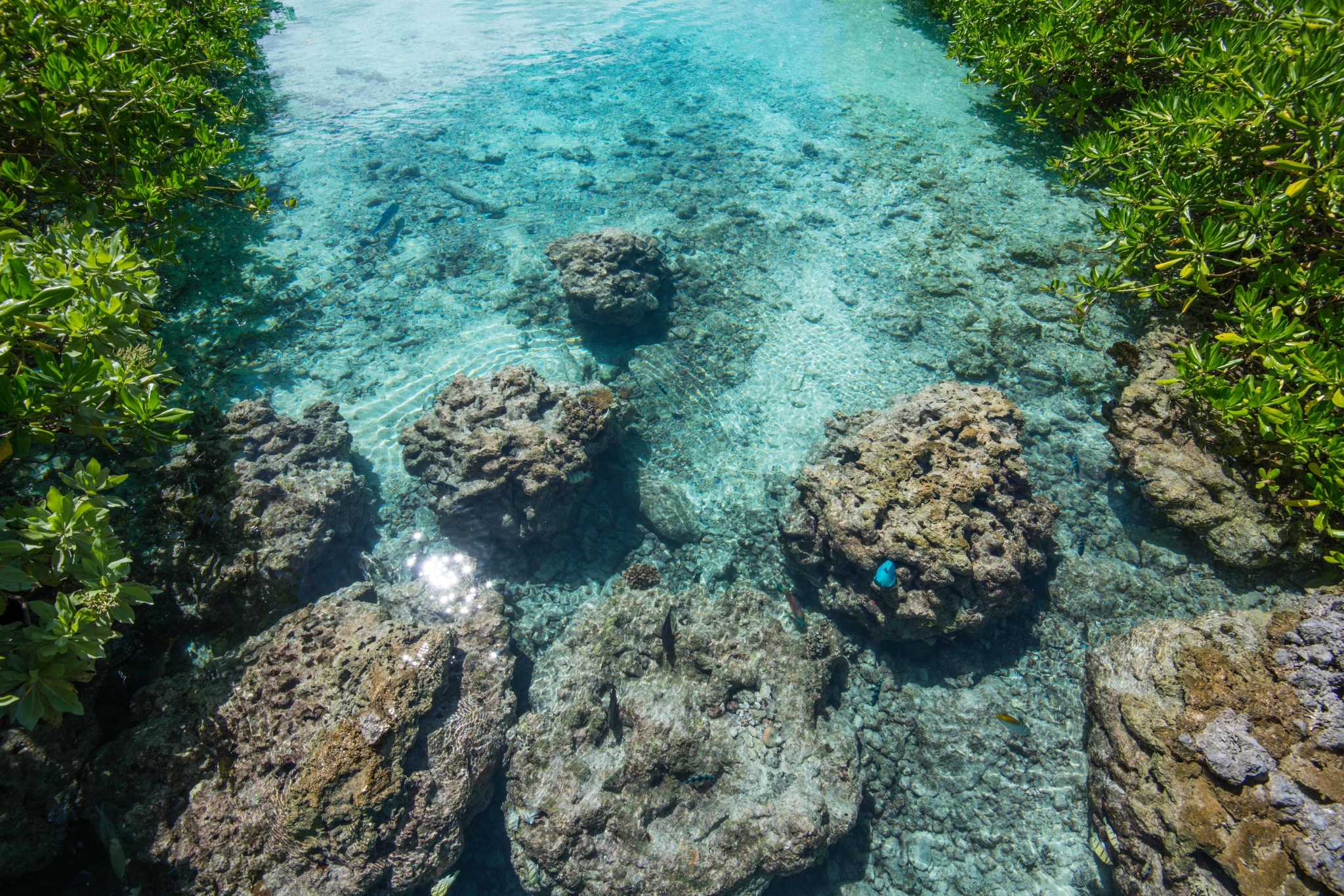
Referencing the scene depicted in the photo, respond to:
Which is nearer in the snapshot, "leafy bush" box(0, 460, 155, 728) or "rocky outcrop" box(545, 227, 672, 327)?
"leafy bush" box(0, 460, 155, 728)

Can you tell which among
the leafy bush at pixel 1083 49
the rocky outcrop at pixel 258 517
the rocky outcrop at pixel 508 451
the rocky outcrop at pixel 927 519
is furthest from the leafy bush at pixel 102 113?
the leafy bush at pixel 1083 49

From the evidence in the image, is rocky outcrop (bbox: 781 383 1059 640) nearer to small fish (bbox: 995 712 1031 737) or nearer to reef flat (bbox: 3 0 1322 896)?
reef flat (bbox: 3 0 1322 896)

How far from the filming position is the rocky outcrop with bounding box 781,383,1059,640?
18.3 feet

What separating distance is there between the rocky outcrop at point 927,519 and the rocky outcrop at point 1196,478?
1.05 metres

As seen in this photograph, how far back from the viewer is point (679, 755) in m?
5.01

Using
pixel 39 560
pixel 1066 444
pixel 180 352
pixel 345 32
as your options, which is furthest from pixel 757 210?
pixel 345 32

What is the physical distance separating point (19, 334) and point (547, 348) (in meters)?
5.82

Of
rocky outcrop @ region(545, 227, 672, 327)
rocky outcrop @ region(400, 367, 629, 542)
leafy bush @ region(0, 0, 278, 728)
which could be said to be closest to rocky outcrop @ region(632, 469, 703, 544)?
rocky outcrop @ region(400, 367, 629, 542)

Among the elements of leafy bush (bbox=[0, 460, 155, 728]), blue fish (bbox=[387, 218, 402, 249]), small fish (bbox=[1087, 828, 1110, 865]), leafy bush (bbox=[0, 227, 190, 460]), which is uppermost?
leafy bush (bbox=[0, 227, 190, 460])

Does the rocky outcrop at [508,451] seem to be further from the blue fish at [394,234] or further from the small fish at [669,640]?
the blue fish at [394,234]

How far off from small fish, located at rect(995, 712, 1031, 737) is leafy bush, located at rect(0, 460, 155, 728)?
720cm

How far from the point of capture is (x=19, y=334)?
3385 mm

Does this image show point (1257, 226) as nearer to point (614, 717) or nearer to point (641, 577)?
point (641, 577)

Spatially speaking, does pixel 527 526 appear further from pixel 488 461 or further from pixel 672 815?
pixel 672 815
